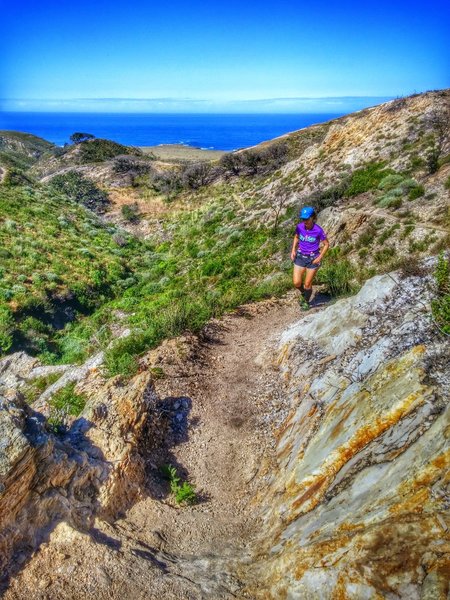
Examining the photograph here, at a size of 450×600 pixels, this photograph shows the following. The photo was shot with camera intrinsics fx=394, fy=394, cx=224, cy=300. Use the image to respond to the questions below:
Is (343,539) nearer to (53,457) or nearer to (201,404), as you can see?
(53,457)

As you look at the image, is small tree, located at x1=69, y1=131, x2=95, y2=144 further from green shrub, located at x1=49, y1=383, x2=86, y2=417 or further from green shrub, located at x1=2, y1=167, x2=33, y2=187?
green shrub, located at x1=49, y1=383, x2=86, y2=417

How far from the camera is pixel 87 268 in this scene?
21.2 meters

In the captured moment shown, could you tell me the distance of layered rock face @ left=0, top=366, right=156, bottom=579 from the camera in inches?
158

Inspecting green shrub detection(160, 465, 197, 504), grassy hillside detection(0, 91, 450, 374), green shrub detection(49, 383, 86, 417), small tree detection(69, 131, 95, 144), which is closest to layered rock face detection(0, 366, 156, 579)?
green shrub detection(160, 465, 197, 504)

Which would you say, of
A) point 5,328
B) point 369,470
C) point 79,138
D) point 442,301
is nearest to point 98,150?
point 79,138

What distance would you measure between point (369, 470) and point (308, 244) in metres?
5.90

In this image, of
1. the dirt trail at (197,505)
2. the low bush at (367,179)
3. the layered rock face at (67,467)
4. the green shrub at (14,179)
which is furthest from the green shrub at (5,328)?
the green shrub at (14,179)

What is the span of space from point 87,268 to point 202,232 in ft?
31.2

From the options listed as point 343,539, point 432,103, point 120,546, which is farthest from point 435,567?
point 432,103

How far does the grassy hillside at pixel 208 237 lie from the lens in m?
12.4

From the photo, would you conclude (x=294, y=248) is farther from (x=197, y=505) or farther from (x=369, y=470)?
(x=369, y=470)

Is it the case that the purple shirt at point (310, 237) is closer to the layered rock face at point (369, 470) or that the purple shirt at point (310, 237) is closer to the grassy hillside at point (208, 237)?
the grassy hillside at point (208, 237)

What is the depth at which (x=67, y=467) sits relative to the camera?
471 cm

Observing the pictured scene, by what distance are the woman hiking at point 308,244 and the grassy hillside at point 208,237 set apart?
168cm
